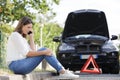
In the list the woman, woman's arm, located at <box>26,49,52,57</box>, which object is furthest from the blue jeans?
woman's arm, located at <box>26,49,52,57</box>

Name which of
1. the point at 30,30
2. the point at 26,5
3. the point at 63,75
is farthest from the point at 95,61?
the point at 26,5

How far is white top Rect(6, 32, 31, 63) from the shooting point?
8500mm

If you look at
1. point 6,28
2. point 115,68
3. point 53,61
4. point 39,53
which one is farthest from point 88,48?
point 6,28

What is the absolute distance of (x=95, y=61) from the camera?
51.7 feet

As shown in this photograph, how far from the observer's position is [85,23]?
1833 centimetres

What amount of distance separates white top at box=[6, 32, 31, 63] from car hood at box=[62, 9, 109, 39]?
8.93 m

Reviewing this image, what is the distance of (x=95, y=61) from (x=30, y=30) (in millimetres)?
7184

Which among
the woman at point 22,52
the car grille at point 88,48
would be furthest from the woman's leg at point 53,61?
the car grille at point 88,48

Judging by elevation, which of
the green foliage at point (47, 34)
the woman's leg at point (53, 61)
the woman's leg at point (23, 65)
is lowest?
the green foliage at point (47, 34)

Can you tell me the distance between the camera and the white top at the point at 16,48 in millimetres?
8500

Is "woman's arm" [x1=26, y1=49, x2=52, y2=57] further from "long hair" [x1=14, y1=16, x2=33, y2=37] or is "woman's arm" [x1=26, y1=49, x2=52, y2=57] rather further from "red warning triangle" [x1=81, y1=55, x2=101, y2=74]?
"red warning triangle" [x1=81, y1=55, x2=101, y2=74]

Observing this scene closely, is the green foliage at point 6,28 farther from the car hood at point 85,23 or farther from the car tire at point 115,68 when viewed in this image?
the car tire at point 115,68

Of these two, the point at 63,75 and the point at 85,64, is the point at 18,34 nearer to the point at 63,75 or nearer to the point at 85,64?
the point at 63,75

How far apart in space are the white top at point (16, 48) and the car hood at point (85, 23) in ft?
29.3
